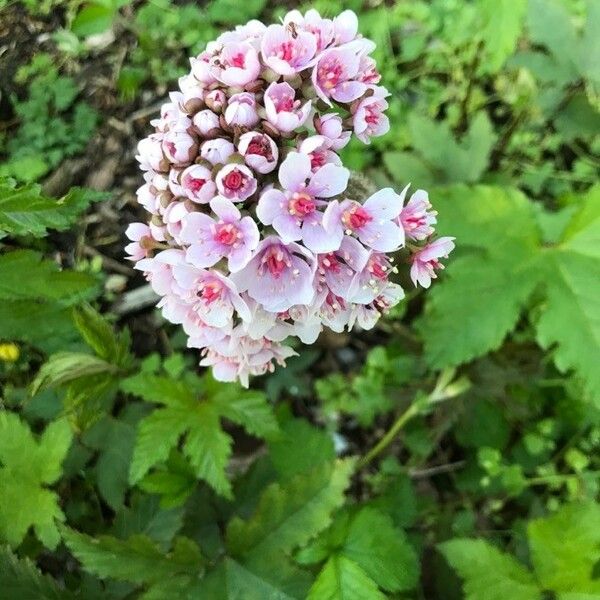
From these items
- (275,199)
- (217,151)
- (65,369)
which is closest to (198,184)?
(217,151)

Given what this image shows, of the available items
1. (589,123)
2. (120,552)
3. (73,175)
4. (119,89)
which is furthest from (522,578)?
(119,89)

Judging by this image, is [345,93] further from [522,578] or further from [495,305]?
[522,578]

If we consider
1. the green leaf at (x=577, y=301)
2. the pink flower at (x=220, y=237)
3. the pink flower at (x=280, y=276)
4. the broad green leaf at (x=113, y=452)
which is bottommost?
the broad green leaf at (x=113, y=452)

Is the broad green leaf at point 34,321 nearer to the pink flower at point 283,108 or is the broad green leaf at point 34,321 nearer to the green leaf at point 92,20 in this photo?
the pink flower at point 283,108

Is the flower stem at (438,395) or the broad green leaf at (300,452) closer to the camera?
the broad green leaf at (300,452)

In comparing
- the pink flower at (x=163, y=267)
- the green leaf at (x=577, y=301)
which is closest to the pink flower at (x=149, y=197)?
the pink flower at (x=163, y=267)

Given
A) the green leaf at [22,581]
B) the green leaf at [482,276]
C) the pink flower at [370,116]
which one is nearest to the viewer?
the pink flower at [370,116]

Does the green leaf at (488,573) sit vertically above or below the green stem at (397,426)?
above
